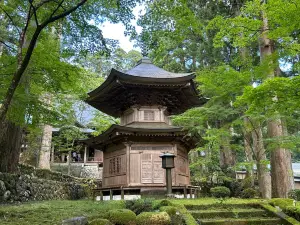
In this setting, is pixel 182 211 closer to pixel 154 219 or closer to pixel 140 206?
pixel 154 219

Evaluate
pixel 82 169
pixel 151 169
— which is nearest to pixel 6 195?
pixel 151 169

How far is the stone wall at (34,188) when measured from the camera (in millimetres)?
11133

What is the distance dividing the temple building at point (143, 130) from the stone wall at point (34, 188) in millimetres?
3112

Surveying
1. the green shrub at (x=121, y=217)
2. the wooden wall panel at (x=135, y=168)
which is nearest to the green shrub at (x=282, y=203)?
the green shrub at (x=121, y=217)

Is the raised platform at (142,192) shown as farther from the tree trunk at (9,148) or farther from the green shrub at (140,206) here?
the tree trunk at (9,148)

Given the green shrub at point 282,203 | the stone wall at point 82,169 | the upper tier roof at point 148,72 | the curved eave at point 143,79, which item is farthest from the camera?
the stone wall at point 82,169

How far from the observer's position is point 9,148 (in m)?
12.2

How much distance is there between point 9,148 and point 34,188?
2457 millimetres

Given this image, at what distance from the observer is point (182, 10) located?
8.55 m

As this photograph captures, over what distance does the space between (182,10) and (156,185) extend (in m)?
8.76

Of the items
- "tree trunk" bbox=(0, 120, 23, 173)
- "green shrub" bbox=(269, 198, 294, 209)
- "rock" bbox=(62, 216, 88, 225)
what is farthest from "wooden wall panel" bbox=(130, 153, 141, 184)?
"rock" bbox=(62, 216, 88, 225)

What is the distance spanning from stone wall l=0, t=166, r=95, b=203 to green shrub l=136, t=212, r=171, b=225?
20.4 ft

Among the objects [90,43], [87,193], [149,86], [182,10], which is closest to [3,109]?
[90,43]

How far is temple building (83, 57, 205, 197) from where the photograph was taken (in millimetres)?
14141
